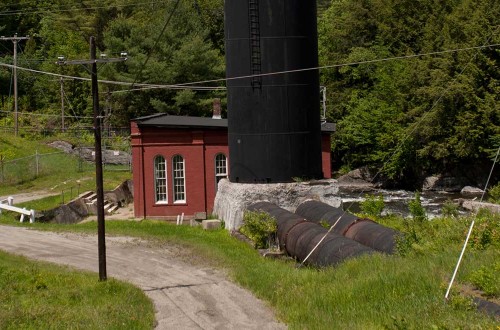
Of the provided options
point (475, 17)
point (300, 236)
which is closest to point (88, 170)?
point (475, 17)

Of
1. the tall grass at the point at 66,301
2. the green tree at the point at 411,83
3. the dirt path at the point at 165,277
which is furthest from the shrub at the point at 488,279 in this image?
the green tree at the point at 411,83

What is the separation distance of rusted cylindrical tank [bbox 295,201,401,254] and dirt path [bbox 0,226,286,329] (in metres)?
3.14

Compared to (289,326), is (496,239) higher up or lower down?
higher up

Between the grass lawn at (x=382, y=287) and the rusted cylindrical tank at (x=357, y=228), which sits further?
the rusted cylindrical tank at (x=357, y=228)

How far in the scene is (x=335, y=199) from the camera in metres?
27.5

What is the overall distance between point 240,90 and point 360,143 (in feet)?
115

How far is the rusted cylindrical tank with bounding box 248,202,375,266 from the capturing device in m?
17.4

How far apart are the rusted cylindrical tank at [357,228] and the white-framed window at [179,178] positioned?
11.0 metres

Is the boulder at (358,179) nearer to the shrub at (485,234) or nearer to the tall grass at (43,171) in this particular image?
the tall grass at (43,171)

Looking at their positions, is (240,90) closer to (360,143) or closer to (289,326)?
(289,326)

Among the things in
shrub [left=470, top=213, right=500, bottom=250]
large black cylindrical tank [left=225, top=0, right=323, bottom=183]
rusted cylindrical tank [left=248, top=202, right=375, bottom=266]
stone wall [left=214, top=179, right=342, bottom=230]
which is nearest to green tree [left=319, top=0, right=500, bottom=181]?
stone wall [left=214, top=179, right=342, bottom=230]

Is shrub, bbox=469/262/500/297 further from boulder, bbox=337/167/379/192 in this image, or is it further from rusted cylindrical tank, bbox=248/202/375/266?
boulder, bbox=337/167/379/192

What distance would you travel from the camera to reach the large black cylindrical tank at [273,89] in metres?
27.2

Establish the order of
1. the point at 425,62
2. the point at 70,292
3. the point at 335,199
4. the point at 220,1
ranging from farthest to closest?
1. the point at 220,1
2. the point at 425,62
3. the point at 335,199
4. the point at 70,292
